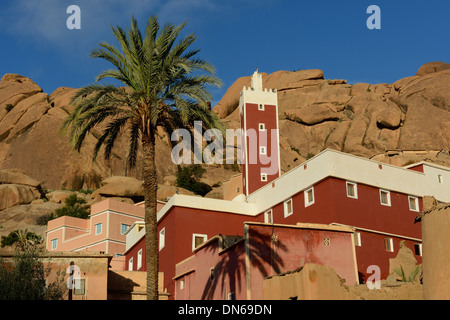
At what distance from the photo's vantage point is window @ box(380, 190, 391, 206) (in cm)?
3759

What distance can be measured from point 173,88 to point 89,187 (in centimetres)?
6104

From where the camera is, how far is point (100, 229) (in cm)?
5872

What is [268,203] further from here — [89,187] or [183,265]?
[89,187]

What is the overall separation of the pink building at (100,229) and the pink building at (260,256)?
86.3 ft

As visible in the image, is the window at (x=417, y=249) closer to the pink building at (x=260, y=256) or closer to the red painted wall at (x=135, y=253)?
the pink building at (x=260, y=256)

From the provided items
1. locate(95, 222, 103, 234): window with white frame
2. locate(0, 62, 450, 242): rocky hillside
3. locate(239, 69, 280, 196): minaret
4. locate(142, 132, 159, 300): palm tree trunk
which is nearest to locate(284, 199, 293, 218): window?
locate(239, 69, 280, 196): minaret

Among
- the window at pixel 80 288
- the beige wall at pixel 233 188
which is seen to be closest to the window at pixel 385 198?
the window at pixel 80 288

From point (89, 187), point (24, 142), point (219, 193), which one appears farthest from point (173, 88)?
point (24, 142)

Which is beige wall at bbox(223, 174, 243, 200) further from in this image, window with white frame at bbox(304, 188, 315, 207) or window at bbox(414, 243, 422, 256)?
window at bbox(414, 243, 422, 256)

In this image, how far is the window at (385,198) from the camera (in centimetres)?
3759

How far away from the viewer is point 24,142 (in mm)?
87000

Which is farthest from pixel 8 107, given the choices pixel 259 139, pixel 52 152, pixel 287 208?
pixel 287 208

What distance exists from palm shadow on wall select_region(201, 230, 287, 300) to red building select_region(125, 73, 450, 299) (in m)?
7.88

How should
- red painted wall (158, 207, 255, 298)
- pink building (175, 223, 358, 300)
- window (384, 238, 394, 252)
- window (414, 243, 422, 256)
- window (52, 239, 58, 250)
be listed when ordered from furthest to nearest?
window (52, 239, 58, 250) < window (414, 243, 422, 256) < red painted wall (158, 207, 255, 298) < window (384, 238, 394, 252) < pink building (175, 223, 358, 300)
